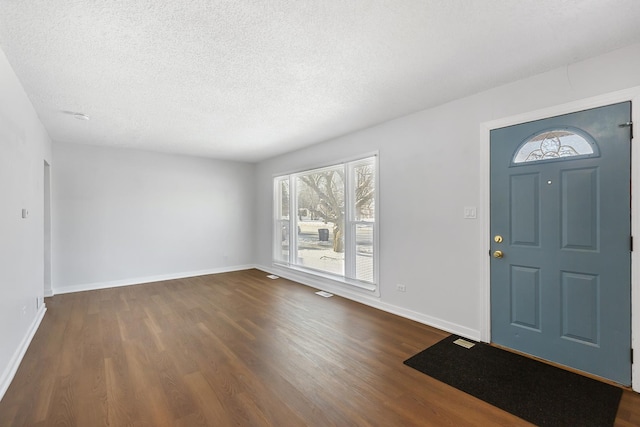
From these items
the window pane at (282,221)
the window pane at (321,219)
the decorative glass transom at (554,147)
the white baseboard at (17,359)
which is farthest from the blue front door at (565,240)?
the white baseboard at (17,359)

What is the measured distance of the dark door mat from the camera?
74.0 inches

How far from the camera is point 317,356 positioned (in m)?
2.67

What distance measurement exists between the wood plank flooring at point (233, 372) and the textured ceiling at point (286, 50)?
101 inches

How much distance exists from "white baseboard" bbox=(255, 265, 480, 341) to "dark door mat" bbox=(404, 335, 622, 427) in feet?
0.98

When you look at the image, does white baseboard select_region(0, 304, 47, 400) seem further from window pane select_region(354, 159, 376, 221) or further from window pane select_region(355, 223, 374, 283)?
window pane select_region(354, 159, 376, 221)

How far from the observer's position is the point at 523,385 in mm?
2197

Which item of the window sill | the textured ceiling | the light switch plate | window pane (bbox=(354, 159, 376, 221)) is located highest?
the textured ceiling

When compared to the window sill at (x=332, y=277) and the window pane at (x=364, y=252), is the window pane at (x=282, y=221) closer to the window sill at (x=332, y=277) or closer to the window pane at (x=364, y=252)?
the window sill at (x=332, y=277)

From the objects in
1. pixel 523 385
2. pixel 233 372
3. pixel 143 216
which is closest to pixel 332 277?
pixel 233 372

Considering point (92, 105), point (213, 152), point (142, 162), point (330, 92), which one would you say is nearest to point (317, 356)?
point (330, 92)

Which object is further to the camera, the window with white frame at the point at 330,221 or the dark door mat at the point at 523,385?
the window with white frame at the point at 330,221

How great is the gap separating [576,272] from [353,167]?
9.47ft

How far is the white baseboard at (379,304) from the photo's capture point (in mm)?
3102

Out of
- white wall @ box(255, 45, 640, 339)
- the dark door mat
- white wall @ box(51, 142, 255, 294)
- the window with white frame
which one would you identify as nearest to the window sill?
the window with white frame
